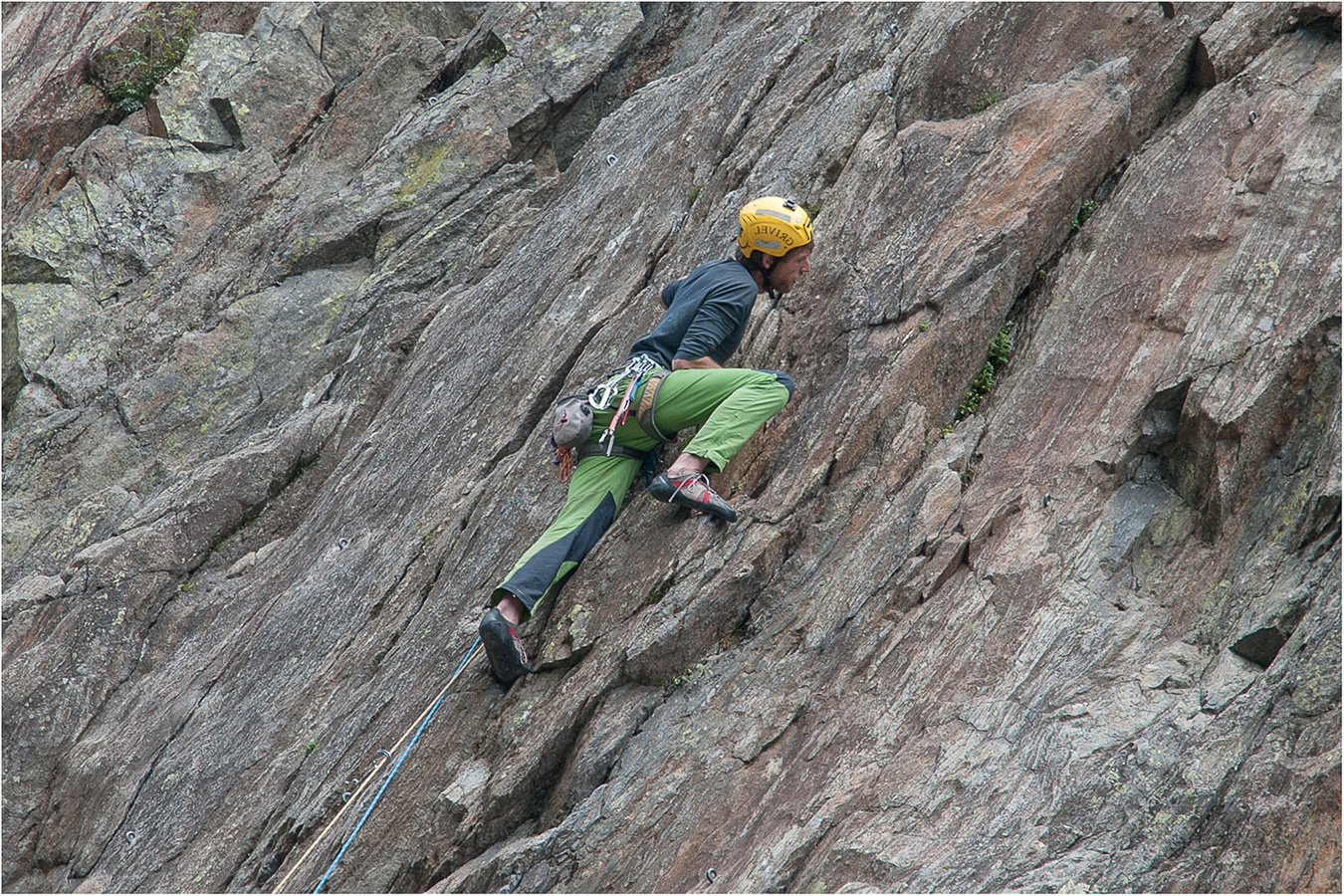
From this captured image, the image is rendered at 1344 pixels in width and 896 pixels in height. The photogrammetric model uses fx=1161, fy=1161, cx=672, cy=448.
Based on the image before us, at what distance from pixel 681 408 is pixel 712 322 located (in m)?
0.84

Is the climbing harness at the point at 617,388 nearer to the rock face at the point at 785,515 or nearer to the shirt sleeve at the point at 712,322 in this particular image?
the shirt sleeve at the point at 712,322

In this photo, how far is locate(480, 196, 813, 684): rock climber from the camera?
391 inches

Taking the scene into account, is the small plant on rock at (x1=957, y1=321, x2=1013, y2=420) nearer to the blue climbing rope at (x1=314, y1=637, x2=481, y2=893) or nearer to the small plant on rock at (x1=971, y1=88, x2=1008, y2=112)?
the small plant on rock at (x1=971, y1=88, x2=1008, y2=112)

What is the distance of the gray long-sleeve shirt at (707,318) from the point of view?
1037 cm

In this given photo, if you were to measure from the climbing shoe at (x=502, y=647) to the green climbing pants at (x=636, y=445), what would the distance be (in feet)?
0.85

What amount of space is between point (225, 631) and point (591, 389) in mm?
6156

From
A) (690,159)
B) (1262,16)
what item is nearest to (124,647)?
(690,159)

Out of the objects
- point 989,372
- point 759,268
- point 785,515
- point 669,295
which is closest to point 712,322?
point 759,268

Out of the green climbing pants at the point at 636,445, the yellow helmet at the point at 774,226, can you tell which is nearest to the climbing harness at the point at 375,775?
the green climbing pants at the point at 636,445

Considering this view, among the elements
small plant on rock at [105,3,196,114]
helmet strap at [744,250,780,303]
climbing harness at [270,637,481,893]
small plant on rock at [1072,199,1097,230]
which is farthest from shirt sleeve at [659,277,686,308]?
small plant on rock at [105,3,196,114]

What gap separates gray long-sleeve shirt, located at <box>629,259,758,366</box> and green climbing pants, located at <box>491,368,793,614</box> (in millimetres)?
343

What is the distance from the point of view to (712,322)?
34.1 ft

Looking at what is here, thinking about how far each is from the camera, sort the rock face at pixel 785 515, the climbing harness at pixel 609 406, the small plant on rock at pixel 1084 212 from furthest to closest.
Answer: the small plant on rock at pixel 1084 212, the climbing harness at pixel 609 406, the rock face at pixel 785 515

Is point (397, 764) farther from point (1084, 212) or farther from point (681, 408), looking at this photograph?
point (1084, 212)
